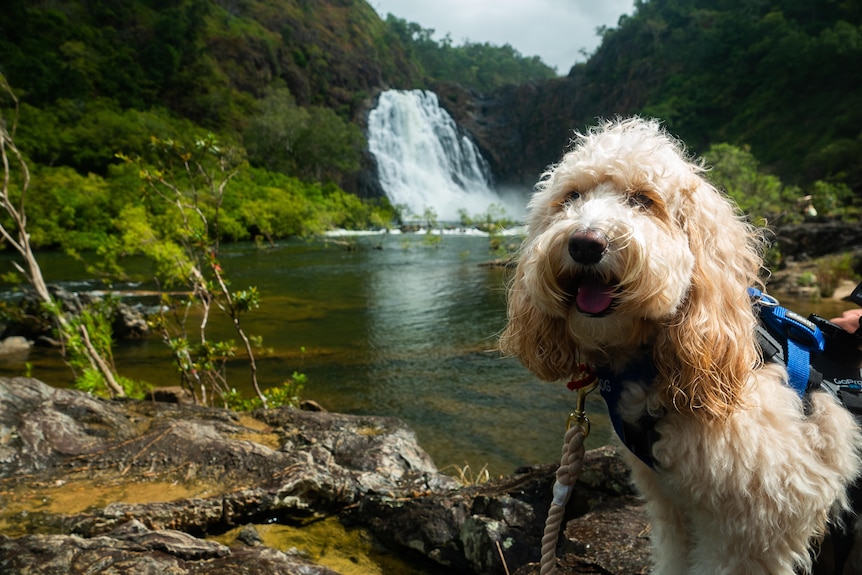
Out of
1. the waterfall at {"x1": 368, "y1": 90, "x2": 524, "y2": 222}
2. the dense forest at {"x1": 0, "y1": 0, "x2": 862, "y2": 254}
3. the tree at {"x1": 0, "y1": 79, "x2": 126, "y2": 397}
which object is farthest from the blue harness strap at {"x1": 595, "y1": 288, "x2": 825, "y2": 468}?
the waterfall at {"x1": 368, "y1": 90, "x2": 524, "y2": 222}

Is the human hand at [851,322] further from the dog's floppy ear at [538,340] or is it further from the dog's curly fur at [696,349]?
the dog's floppy ear at [538,340]

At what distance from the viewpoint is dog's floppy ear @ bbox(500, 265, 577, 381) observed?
6.48 feet

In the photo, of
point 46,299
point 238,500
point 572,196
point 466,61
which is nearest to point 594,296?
point 572,196

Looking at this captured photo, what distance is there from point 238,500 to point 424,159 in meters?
52.1

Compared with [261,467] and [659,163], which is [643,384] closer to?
[659,163]

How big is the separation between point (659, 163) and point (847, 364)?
1.07 metres

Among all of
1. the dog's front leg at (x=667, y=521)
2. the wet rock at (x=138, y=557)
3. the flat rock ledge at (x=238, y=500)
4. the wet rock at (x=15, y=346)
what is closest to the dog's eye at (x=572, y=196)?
the dog's front leg at (x=667, y=521)

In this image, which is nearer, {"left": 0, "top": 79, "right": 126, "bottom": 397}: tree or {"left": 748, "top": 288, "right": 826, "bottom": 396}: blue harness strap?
{"left": 748, "top": 288, "right": 826, "bottom": 396}: blue harness strap

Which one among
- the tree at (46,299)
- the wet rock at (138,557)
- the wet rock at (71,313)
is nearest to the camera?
the wet rock at (138,557)

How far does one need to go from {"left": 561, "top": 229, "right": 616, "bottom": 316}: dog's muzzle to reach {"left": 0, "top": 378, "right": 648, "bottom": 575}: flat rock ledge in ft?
4.77

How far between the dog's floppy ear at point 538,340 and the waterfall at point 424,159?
48310 mm

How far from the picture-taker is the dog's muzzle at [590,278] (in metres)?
1.62

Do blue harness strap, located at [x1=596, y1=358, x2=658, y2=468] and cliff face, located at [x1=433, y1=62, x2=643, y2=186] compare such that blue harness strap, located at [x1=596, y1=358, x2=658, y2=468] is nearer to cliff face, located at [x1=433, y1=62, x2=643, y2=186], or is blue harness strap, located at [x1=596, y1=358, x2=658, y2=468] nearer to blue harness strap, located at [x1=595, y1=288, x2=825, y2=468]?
blue harness strap, located at [x1=595, y1=288, x2=825, y2=468]

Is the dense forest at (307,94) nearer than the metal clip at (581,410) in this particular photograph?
No
